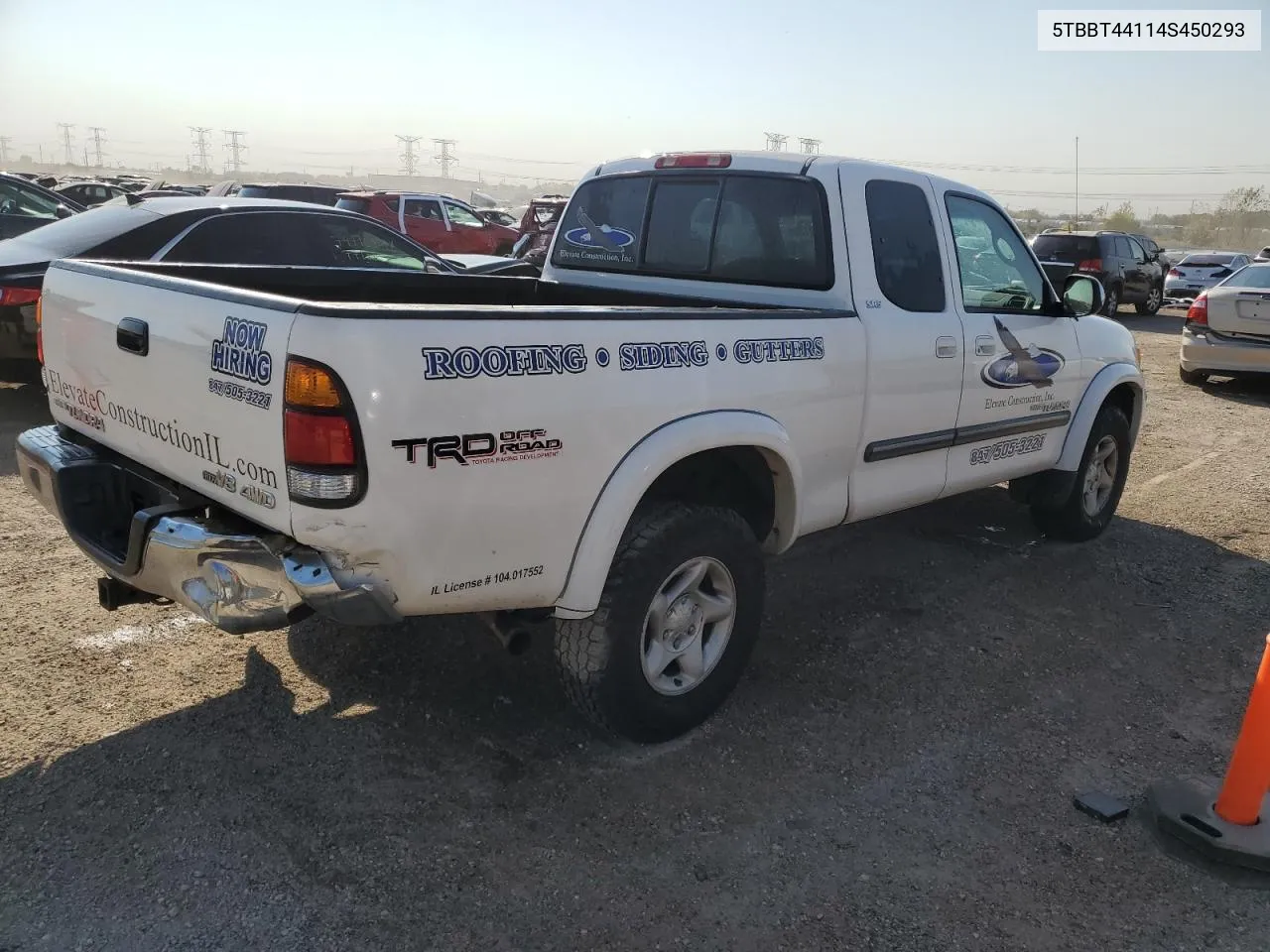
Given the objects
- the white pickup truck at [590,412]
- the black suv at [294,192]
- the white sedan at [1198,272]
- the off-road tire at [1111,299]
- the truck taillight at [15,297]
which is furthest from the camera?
the white sedan at [1198,272]

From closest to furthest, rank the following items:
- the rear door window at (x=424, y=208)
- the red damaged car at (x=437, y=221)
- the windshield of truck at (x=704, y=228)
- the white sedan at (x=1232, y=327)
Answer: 1. the windshield of truck at (x=704, y=228)
2. the white sedan at (x=1232, y=327)
3. the red damaged car at (x=437, y=221)
4. the rear door window at (x=424, y=208)

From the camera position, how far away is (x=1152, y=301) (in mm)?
20812

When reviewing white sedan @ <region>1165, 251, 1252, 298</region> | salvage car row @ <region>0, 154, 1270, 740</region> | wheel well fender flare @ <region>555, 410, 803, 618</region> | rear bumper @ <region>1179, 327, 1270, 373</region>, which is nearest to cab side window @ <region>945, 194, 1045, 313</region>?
salvage car row @ <region>0, 154, 1270, 740</region>

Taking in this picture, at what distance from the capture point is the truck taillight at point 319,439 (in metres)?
2.37

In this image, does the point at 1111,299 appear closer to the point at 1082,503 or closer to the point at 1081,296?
the point at 1082,503

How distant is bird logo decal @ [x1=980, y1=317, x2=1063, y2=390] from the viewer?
458 cm

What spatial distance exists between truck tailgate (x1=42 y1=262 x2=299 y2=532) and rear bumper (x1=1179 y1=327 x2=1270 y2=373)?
11018 mm

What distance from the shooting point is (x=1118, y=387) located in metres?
5.71

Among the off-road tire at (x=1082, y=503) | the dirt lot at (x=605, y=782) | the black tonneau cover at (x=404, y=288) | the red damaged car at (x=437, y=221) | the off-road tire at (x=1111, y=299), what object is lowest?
the dirt lot at (x=605, y=782)

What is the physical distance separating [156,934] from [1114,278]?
2073 cm

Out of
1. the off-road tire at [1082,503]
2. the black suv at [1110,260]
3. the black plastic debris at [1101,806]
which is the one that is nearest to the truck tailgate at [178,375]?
the black plastic debris at [1101,806]

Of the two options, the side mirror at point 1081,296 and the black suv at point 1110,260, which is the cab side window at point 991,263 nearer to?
the side mirror at point 1081,296

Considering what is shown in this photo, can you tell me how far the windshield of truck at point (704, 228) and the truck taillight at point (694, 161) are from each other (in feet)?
0.15

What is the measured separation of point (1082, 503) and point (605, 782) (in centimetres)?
367
